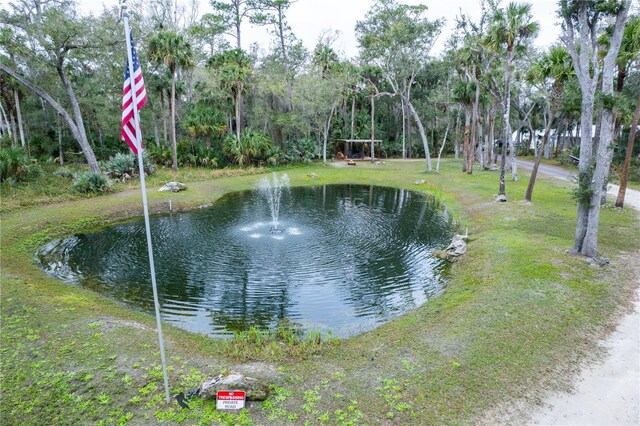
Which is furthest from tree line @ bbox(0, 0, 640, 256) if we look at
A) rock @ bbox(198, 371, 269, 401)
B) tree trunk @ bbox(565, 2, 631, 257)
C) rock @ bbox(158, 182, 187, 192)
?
rock @ bbox(198, 371, 269, 401)

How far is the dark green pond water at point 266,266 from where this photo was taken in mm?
Result: 8758

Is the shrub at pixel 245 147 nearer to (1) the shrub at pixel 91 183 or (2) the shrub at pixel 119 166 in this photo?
(2) the shrub at pixel 119 166

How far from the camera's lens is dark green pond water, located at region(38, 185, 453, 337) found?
8758mm

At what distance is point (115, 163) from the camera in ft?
78.6

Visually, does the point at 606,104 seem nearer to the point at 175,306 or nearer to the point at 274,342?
the point at 274,342

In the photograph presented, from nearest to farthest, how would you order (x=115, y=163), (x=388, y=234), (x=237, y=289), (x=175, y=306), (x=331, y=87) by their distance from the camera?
1. (x=175, y=306)
2. (x=237, y=289)
3. (x=388, y=234)
4. (x=115, y=163)
5. (x=331, y=87)

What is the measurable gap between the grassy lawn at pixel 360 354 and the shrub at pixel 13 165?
36.6 ft

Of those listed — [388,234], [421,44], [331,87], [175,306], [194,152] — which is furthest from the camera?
[421,44]

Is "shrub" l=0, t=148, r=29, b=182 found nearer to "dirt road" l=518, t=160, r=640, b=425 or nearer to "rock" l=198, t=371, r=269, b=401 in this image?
"rock" l=198, t=371, r=269, b=401

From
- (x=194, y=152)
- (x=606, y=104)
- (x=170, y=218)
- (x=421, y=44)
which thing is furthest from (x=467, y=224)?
(x=421, y=44)

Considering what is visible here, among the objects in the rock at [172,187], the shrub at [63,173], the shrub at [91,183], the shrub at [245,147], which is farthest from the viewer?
the shrub at [245,147]

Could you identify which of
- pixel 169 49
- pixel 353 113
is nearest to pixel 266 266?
pixel 169 49

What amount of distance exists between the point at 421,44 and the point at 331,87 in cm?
1019

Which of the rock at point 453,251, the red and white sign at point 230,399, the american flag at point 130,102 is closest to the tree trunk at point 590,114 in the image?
the rock at point 453,251
